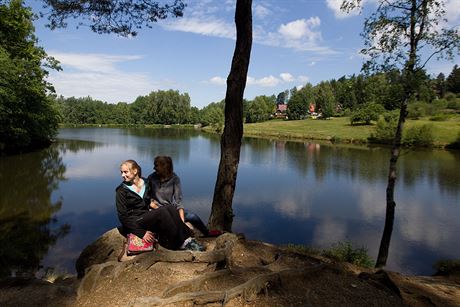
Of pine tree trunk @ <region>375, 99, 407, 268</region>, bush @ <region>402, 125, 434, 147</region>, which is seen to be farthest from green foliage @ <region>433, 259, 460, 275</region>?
bush @ <region>402, 125, 434, 147</region>

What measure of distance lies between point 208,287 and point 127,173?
202 cm

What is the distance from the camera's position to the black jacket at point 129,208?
198 inches

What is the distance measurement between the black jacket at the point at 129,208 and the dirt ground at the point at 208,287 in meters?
0.48

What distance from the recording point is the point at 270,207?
16.7 m

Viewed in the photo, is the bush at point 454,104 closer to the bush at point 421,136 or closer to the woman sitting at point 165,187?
the bush at point 421,136

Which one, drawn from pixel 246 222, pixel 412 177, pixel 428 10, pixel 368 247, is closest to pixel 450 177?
pixel 412 177

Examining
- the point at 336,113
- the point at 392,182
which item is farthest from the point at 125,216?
the point at 336,113

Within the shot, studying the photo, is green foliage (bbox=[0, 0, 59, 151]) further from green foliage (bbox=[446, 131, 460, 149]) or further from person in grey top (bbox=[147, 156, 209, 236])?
green foliage (bbox=[446, 131, 460, 149])

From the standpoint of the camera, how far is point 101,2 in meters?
8.42

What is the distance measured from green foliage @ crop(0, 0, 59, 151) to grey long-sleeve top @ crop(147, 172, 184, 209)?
2170 cm

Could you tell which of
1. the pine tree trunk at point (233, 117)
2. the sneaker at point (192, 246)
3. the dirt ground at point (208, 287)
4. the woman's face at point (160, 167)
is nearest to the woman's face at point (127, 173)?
the woman's face at point (160, 167)

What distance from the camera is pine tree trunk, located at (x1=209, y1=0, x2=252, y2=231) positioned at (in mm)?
7172

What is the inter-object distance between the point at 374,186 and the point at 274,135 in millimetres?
49246

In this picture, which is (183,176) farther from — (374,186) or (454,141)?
(454,141)
